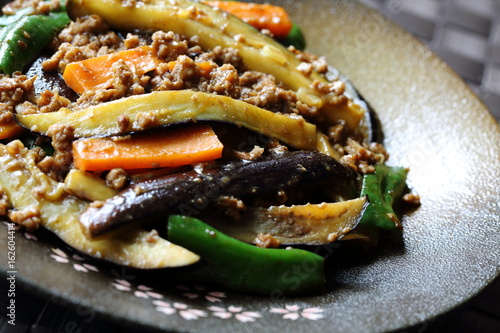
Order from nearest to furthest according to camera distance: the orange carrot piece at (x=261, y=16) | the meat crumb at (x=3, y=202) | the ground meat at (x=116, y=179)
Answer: the meat crumb at (x=3, y=202)
the ground meat at (x=116, y=179)
the orange carrot piece at (x=261, y=16)

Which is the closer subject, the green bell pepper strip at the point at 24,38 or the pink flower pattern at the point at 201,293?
the pink flower pattern at the point at 201,293

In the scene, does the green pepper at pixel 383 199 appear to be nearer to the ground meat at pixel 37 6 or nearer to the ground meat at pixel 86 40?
the ground meat at pixel 86 40

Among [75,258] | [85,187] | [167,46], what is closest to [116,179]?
[85,187]

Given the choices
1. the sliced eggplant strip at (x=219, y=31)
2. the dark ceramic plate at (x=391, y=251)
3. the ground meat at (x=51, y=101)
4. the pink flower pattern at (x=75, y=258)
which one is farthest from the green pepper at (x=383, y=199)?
the ground meat at (x=51, y=101)

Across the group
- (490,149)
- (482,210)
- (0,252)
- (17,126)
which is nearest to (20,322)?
(0,252)

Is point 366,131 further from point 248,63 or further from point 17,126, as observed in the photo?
point 17,126

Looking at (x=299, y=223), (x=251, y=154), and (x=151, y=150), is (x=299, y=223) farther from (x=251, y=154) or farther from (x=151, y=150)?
(x=151, y=150)

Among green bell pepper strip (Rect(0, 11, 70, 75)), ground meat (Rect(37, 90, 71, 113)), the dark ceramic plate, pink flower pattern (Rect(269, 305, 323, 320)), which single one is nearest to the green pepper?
the dark ceramic plate
